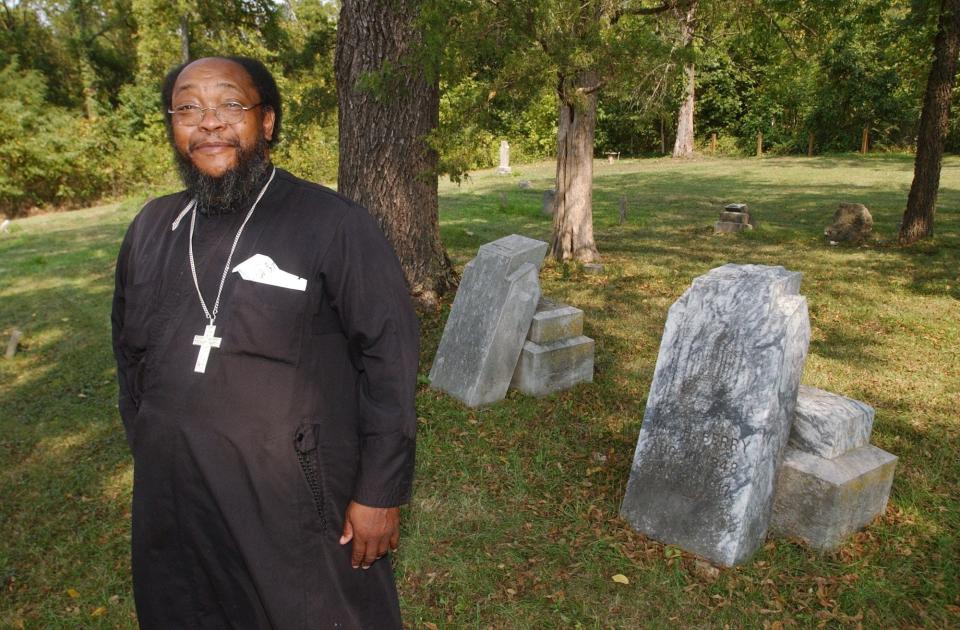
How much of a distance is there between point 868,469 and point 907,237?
967 cm

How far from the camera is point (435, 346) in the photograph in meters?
6.89

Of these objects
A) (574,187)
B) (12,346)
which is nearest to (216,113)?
(12,346)

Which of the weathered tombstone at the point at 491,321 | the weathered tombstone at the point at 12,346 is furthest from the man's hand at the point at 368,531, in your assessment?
the weathered tombstone at the point at 12,346

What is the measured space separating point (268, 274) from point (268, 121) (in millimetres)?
648

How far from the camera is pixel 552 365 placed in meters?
5.87

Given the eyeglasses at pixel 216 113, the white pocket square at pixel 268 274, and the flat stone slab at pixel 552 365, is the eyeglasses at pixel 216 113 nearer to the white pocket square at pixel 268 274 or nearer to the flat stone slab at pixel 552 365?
the white pocket square at pixel 268 274

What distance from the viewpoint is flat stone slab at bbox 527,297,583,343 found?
231 inches

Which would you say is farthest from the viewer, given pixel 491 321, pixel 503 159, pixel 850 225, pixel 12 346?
pixel 503 159

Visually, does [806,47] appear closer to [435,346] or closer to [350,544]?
[435,346]

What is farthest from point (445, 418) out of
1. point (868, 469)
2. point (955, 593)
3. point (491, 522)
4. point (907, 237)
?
point (907, 237)

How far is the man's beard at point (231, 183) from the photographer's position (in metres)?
2.23

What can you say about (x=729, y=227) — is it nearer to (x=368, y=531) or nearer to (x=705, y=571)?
(x=705, y=571)

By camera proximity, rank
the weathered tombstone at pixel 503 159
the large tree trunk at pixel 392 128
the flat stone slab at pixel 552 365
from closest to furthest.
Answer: the flat stone slab at pixel 552 365 < the large tree trunk at pixel 392 128 < the weathered tombstone at pixel 503 159

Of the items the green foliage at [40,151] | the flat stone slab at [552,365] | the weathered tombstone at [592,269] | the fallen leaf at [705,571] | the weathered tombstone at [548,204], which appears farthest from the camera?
the green foliage at [40,151]
